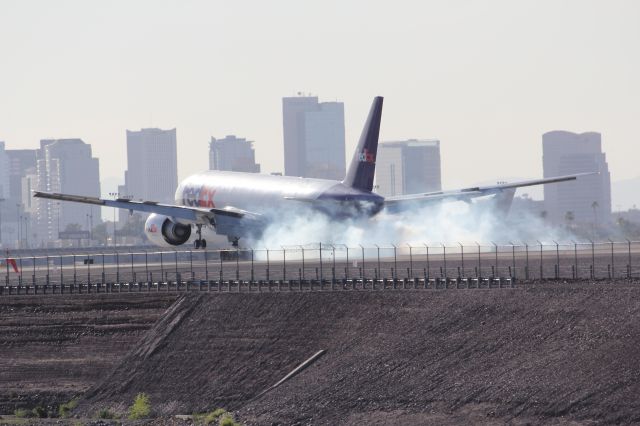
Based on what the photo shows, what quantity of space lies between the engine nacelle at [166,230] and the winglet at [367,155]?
15.4m

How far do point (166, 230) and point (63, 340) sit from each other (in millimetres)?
40487

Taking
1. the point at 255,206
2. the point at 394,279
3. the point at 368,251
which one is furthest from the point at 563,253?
the point at 394,279

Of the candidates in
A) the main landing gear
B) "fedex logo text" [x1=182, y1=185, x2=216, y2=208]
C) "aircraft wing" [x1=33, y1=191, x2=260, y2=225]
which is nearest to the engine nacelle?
the main landing gear

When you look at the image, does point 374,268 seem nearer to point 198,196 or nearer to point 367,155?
point 367,155

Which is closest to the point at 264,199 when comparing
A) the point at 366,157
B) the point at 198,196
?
the point at 366,157

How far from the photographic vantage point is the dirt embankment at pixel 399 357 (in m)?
60.6

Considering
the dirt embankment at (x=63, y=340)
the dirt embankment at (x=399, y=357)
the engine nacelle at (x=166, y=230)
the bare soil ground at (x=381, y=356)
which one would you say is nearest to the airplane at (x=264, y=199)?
the engine nacelle at (x=166, y=230)

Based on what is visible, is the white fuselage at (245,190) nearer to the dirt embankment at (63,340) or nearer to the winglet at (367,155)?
the winglet at (367,155)

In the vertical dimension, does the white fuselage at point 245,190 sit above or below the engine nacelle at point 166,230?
above

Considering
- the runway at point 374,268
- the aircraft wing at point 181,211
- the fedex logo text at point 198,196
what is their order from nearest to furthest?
the runway at point 374,268 → the aircraft wing at point 181,211 → the fedex logo text at point 198,196

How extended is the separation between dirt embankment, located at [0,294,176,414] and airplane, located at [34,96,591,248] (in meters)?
25.7

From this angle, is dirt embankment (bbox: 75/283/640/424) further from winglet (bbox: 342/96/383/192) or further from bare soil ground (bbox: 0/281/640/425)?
winglet (bbox: 342/96/383/192)

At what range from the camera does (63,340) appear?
276 feet

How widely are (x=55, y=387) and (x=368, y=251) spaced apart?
36.0 m
